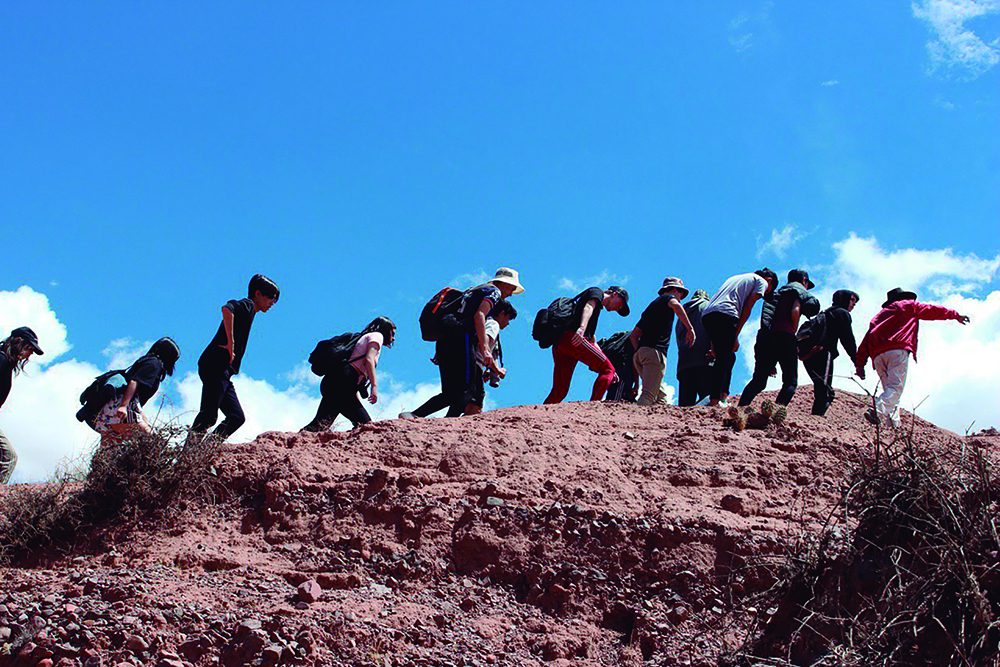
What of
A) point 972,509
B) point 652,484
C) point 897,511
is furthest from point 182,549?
point 972,509

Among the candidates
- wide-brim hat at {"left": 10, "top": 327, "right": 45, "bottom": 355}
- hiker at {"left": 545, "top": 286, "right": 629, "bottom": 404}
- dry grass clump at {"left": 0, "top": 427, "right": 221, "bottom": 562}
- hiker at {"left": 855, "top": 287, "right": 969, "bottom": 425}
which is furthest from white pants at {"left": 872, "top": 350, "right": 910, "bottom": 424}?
wide-brim hat at {"left": 10, "top": 327, "right": 45, "bottom": 355}

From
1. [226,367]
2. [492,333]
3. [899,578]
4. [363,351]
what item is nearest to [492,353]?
[492,333]

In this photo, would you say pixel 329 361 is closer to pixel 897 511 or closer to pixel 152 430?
pixel 152 430

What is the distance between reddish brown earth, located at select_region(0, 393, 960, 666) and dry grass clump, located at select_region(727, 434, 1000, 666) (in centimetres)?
30

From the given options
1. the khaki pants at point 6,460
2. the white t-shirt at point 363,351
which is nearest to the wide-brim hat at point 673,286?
the white t-shirt at point 363,351

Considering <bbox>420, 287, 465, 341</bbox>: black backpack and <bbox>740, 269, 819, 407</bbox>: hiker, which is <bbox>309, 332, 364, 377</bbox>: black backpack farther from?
<bbox>740, 269, 819, 407</bbox>: hiker

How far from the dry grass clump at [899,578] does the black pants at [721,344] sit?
366cm

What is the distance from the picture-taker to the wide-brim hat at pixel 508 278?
1002 cm

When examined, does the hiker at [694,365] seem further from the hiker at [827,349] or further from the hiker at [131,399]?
the hiker at [131,399]

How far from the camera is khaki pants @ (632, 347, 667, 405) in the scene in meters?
10.1

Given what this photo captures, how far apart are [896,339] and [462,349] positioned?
4139 mm

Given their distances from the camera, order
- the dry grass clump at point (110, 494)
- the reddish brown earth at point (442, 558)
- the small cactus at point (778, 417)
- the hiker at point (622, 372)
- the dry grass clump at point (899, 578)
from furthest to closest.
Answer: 1. the hiker at point (622, 372)
2. the small cactus at point (778, 417)
3. the dry grass clump at point (110, 494)
4. the reddish brown earth at point (442, 558)
5. the dry grass clump at point (899, 578)

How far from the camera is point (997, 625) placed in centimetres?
475

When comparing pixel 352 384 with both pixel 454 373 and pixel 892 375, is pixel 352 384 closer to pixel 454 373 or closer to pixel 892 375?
pixel 454 373
